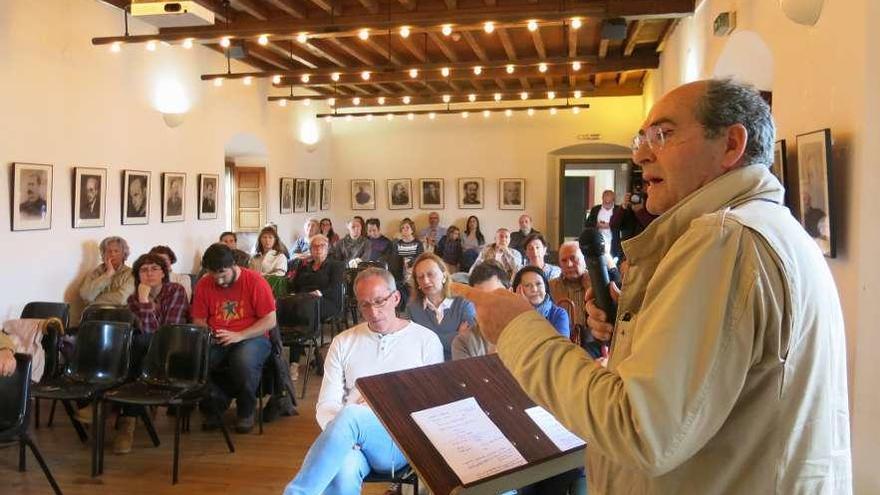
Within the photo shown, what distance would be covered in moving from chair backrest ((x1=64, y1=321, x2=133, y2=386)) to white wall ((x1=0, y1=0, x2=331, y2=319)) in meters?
1.85

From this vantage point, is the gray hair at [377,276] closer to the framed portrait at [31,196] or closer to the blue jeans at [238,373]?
the blue jeans at [238,373]

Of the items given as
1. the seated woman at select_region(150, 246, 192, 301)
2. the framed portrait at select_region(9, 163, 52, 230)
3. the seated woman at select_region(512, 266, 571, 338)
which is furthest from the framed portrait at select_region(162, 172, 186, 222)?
the seated woman at select_region(512, 266, 571, 338)

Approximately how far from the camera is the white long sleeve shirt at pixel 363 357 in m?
3.25

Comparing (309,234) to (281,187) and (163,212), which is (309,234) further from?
(163,212)

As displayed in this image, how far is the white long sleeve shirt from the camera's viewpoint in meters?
3.25

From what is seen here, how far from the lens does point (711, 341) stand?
0.93 metres

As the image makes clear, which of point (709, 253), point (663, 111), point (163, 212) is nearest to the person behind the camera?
point (709, 253)


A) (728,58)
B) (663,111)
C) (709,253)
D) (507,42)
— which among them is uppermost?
(507,42)

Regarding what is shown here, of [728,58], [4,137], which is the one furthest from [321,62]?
[728,58]

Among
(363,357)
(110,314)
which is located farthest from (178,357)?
(363,357)

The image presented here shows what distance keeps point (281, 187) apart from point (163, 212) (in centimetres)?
339

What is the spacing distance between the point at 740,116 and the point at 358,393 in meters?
2.47

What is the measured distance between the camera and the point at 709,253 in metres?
0.95

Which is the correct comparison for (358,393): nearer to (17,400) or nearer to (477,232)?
(17,400)
